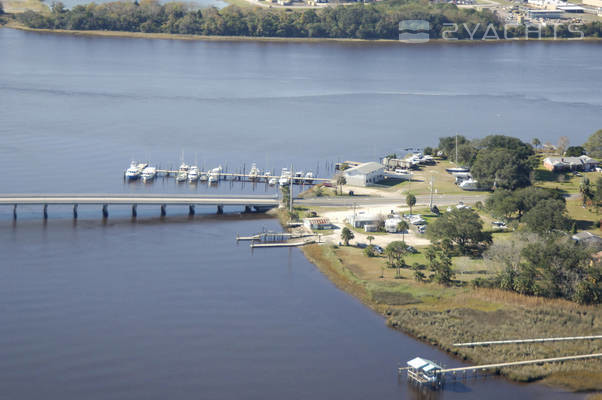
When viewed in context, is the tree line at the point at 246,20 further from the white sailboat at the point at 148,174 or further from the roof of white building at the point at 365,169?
the roof of white building at the point at 365,169

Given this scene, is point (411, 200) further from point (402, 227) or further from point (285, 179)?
point (285, 179)

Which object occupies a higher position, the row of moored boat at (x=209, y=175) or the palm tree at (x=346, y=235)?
the row of moored boat at (x=209, y=175)

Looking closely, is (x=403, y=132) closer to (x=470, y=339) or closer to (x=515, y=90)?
(x=515, y=90)

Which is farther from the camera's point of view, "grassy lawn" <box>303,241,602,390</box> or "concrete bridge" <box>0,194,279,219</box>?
"concrete bridge" <box>0,194,279,219</box>

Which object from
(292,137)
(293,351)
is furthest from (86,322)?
(292,137)

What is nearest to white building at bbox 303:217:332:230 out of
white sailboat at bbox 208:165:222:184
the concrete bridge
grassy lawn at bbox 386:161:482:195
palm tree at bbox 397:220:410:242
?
palm tree at bbox 397:220:410:242

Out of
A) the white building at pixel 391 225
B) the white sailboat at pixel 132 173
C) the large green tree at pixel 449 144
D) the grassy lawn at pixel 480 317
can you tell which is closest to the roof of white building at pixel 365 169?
the large green tree at pixel 449 144

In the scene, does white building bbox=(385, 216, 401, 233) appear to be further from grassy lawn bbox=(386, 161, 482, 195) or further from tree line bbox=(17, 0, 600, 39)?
tree line bbox=(17, 0, 600, 39)
